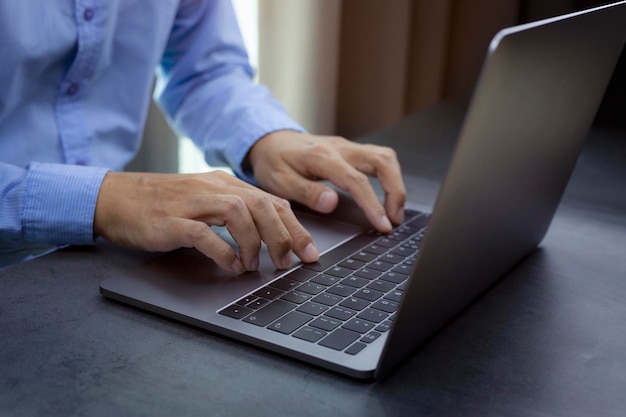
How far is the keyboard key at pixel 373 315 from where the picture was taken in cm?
67

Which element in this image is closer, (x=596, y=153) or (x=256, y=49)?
(x=596, y=153)

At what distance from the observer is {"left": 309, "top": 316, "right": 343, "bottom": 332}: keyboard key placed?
2.12 feet

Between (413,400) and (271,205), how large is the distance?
A: 28 centimetres

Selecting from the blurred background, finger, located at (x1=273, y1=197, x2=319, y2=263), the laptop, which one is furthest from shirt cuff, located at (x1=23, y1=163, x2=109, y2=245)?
the blurred background

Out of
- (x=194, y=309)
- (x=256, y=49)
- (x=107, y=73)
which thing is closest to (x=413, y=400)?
(x=194, y=309)

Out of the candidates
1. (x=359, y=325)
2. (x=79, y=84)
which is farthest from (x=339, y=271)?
(x=79, y=84)

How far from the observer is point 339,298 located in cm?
71

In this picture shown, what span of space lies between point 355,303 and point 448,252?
0.13 m

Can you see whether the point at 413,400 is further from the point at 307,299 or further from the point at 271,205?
the point at 271,205

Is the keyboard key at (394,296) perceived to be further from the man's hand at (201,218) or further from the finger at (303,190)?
the finger at (303,190)

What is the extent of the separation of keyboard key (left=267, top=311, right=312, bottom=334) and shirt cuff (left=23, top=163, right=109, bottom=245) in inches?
10.7

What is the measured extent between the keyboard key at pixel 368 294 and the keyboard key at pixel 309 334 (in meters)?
0.08

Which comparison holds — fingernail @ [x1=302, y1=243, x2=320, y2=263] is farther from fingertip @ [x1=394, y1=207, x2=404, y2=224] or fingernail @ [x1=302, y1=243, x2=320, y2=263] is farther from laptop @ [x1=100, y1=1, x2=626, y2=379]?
fingertip @ [x1=394, y1=207, x2=404, y2=224]

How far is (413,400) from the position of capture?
1.88 feet
